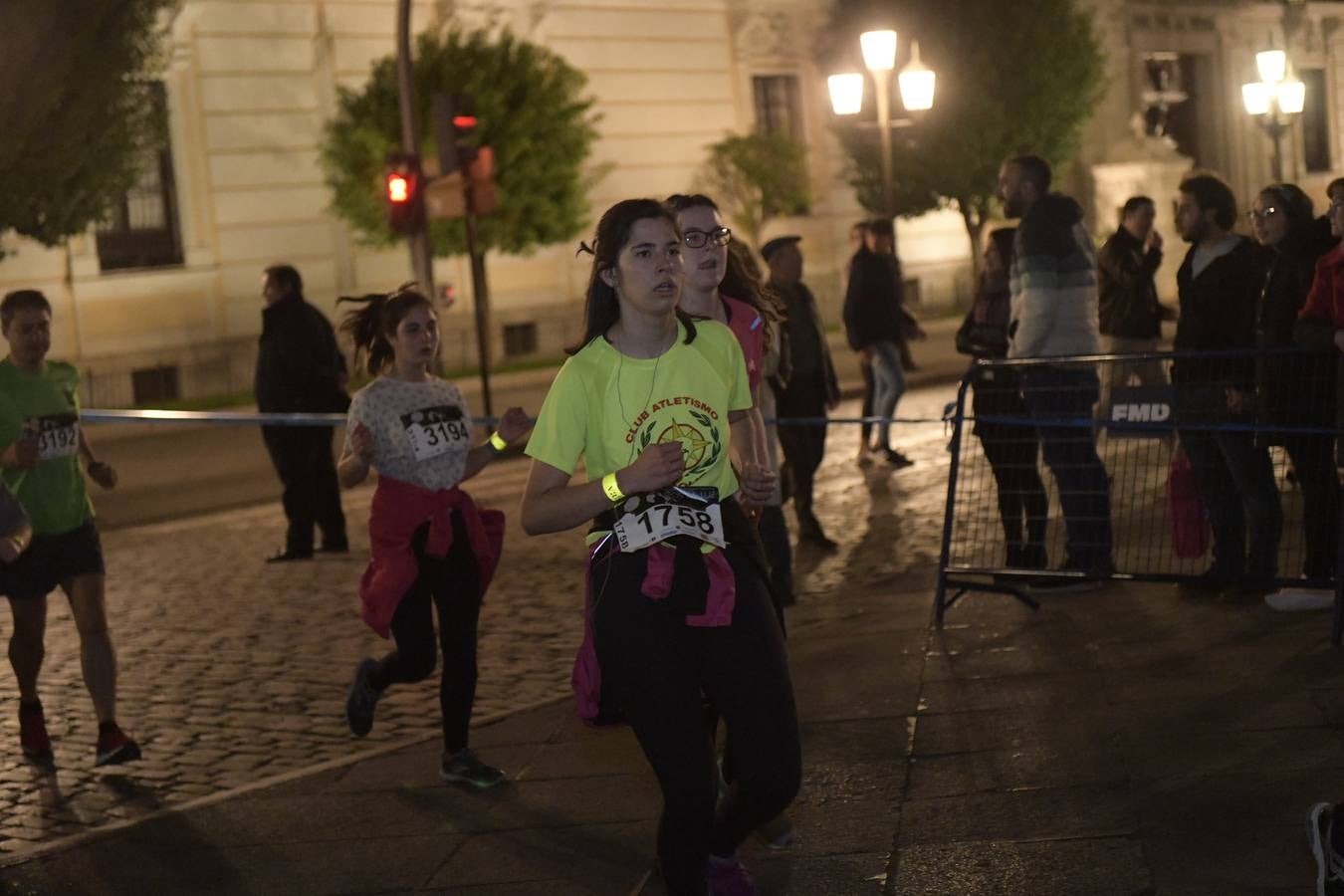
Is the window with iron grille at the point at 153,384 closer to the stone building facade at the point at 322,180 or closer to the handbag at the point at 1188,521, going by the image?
the stone building facade at the point at 322,180

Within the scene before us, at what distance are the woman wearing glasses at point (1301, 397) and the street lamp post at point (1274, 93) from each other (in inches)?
610

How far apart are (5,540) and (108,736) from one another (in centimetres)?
210

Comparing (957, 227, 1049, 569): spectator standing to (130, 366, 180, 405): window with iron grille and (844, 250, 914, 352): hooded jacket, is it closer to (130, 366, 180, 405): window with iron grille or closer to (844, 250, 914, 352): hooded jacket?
(844, 250, 914, 352): hooded jacket

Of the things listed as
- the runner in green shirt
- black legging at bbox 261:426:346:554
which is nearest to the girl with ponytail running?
the runner in green shirt

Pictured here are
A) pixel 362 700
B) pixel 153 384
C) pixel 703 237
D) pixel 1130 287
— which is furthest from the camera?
pixel 153 384

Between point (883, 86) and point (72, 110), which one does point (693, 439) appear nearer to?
point (883, 86)

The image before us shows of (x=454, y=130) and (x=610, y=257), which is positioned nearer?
(x=610, y=257)

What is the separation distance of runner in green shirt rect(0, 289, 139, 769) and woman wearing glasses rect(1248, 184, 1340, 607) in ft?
15.0

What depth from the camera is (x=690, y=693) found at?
177 inches

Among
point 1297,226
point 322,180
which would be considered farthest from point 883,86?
point 1297,226

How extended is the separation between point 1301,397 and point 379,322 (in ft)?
12.1

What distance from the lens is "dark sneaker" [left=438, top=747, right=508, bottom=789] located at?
6426mm

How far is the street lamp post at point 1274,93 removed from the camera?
2344 cm

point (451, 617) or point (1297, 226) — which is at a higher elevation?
point (1297, 226)
